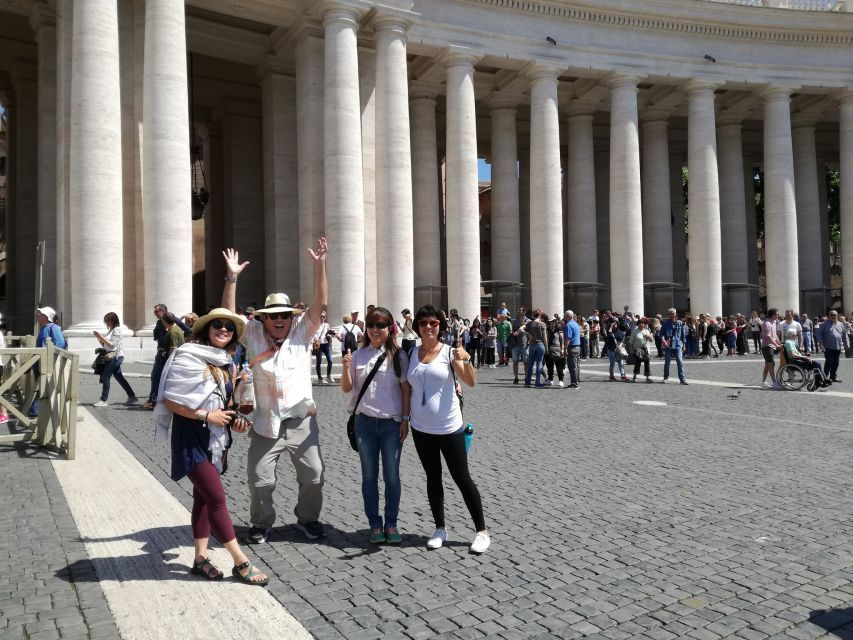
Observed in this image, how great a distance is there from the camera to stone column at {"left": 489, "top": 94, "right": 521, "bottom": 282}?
105 ft

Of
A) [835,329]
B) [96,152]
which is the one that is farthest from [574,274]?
[96,152]

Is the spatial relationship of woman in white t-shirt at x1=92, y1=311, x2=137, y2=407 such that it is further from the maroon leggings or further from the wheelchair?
the wheelchair

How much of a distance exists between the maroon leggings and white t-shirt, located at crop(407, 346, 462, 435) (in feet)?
4.78

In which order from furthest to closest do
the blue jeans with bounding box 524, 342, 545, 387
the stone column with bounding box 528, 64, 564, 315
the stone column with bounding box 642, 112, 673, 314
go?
the stone column with bounding box 642, 112, 673, 314 → the stone column with bounding box 528, 64, 564, 315 → the blue jeans with bounding box 524, 342, 545, 387

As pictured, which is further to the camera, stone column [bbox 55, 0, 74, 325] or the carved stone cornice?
the carved stone cornice

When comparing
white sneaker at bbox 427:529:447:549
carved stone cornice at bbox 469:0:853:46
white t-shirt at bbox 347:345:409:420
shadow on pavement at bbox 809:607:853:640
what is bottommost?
shadow on pavement at bbox 809:607:853:640

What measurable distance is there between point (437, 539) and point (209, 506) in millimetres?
1675

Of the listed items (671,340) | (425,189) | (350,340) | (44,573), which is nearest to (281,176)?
(425,189)

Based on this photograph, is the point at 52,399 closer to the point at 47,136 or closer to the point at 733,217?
the point at 47,136

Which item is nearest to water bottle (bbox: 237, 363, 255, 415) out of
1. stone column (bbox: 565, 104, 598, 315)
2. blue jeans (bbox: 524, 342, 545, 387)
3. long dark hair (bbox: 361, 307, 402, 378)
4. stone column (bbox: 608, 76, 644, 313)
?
long dark hair (bbox: 361, 307, 402, 378)

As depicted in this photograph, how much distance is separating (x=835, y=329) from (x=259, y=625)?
55.6 feet

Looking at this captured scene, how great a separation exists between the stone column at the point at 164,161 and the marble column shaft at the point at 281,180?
6.94 metres

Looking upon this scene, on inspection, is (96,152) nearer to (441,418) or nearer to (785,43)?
(441,418)

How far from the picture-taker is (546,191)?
28594 mm
